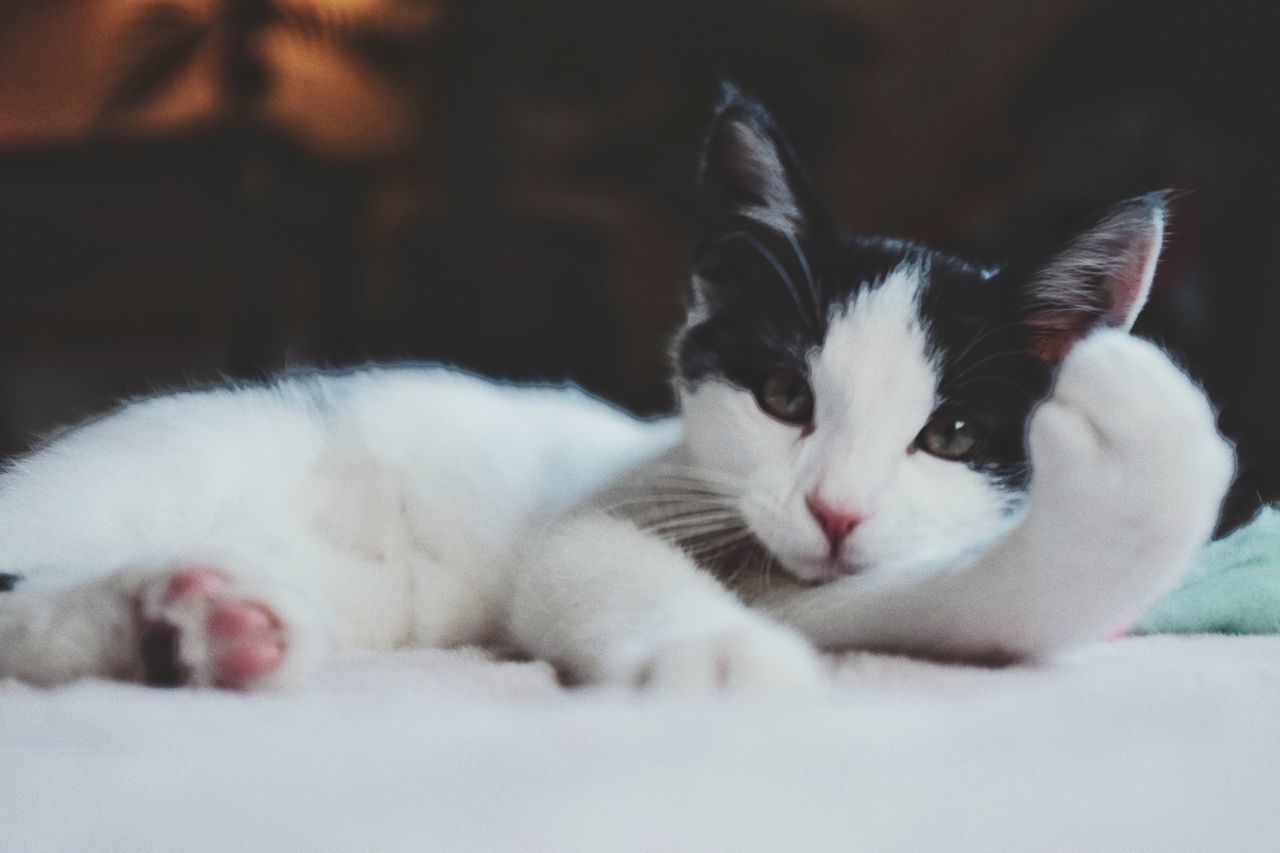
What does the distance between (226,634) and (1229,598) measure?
93cm

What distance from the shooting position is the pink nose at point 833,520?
0.84 meters

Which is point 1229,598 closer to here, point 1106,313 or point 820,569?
point 1106,313

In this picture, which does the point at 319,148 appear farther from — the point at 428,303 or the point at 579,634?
the point at 579,634

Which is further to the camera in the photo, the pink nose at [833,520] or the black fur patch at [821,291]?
the black fur patch at [821,291]

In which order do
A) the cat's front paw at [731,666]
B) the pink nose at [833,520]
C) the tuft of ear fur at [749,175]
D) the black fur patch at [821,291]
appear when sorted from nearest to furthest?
the cat's front paw at [731,666] < the pink nose at [833,520] < the black fur patch at [821,291] < the tuft of ear fur at [749,175]

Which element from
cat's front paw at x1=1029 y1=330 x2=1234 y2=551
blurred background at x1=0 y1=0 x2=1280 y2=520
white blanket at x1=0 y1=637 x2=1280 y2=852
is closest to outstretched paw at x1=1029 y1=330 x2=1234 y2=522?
cat's front paw at x1=1029 y1=330 x2=1234 y2=551

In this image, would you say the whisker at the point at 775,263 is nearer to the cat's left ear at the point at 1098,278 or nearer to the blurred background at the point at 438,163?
the cat's left ear at the point at 1098,278

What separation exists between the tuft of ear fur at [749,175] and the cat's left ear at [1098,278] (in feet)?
0.77

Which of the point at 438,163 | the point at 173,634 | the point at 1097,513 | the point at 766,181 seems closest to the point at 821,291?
the point at 766,181

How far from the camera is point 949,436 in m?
0.92

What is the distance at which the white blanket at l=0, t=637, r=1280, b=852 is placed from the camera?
0.45m

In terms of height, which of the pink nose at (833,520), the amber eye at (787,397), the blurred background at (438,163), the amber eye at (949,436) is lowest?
the pink nose at (833,520)

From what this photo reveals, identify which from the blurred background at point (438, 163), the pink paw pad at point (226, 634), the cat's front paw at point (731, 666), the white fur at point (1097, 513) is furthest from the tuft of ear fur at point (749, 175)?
the blurred background at point (438, 163)

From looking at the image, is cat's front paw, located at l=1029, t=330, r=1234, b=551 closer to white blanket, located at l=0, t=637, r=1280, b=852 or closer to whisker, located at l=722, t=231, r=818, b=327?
white blanket, located at l=0, t=637, r=1280, b=852
